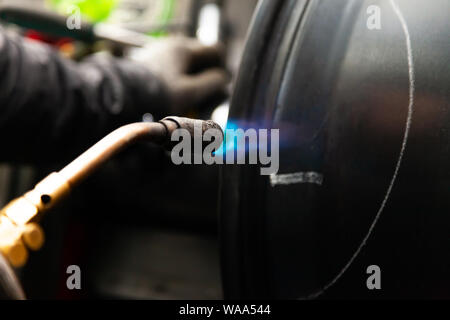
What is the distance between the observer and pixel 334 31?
0.39m

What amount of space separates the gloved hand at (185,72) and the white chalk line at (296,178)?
1.65 ft

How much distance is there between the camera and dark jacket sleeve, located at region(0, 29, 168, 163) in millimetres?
663

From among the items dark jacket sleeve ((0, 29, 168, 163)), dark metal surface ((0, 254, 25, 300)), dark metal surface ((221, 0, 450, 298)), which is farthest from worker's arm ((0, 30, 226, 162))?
dark metal surface ((0, 254, 25, 300))

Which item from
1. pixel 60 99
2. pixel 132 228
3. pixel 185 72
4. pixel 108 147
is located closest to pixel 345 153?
pixel 108 147

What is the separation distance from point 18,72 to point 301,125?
0.45 meters

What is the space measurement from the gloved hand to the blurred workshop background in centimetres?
4

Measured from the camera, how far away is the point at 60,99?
2.35 feet

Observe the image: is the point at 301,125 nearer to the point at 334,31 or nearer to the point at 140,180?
the point at 334,31

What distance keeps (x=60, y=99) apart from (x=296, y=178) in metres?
0.46

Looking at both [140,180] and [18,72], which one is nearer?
[18,72]

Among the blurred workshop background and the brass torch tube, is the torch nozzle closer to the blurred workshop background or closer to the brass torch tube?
the brass torch tube

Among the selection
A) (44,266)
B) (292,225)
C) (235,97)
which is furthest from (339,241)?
(44,266)

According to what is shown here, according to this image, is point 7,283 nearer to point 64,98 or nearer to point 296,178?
point 296,178
